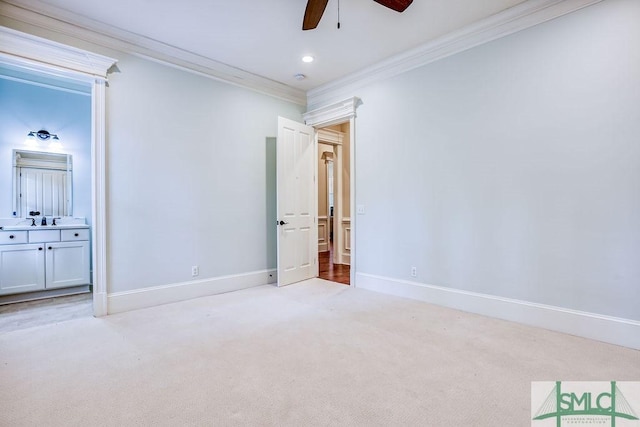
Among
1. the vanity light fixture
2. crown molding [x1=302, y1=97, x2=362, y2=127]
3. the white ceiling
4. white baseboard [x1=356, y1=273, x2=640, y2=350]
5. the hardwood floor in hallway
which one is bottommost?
the hardwood floor in hallway

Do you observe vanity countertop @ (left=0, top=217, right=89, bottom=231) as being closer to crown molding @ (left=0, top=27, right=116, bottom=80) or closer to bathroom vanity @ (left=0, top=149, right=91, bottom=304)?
bathroom vanity @ (left=0, top=149, right=91, bottom=304)

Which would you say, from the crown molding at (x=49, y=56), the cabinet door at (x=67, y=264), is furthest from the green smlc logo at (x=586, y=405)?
the cabinet door at (x=67, y=264)

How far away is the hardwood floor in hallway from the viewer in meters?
4.86

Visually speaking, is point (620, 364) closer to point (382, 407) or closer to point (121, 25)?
point (382, 407)

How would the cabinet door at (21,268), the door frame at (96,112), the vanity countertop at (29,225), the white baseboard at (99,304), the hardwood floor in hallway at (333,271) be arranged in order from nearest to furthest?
1. the door frame at (96,112)
2. the white baseboard at (99,304)
3. the cabinet door at (21,268)
4. the vanity countertop at (29,225)
5. the hardwood floor in hallway at (333,271)

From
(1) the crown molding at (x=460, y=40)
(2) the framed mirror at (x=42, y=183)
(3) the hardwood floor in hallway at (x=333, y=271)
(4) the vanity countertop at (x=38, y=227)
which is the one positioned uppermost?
(1) the crown molding at (x=460, y=40)

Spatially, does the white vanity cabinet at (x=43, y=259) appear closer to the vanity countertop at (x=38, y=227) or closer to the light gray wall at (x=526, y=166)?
the vanity countertop at (x=38, y=227)

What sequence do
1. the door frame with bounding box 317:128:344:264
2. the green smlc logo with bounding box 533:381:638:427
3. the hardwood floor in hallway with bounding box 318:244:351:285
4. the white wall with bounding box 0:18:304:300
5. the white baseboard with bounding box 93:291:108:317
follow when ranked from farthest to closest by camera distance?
1. the door frame with bounding box 317:128:344:264
2. the hardwood floor in hallway with bounding box 318:244:351:285
3. the white wall with bounding box 0:18:304:300
4. the white baseboard with bounding box 93:291:108:317
5. the green smlc logo with bounding box 533:381:638:427

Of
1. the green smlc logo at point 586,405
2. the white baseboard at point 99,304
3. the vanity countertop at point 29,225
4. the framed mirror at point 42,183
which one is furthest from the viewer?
the framed mirror at point 42,183

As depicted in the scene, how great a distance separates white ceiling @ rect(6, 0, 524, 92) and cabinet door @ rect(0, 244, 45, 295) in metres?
2.77

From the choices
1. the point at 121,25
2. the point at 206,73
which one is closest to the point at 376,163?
the point at 206,73

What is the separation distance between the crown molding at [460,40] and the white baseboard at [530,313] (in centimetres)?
260

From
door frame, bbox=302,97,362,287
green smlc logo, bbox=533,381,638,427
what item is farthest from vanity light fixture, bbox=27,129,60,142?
green smlc logo, bbox=533,381,638,427

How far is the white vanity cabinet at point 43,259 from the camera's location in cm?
376
